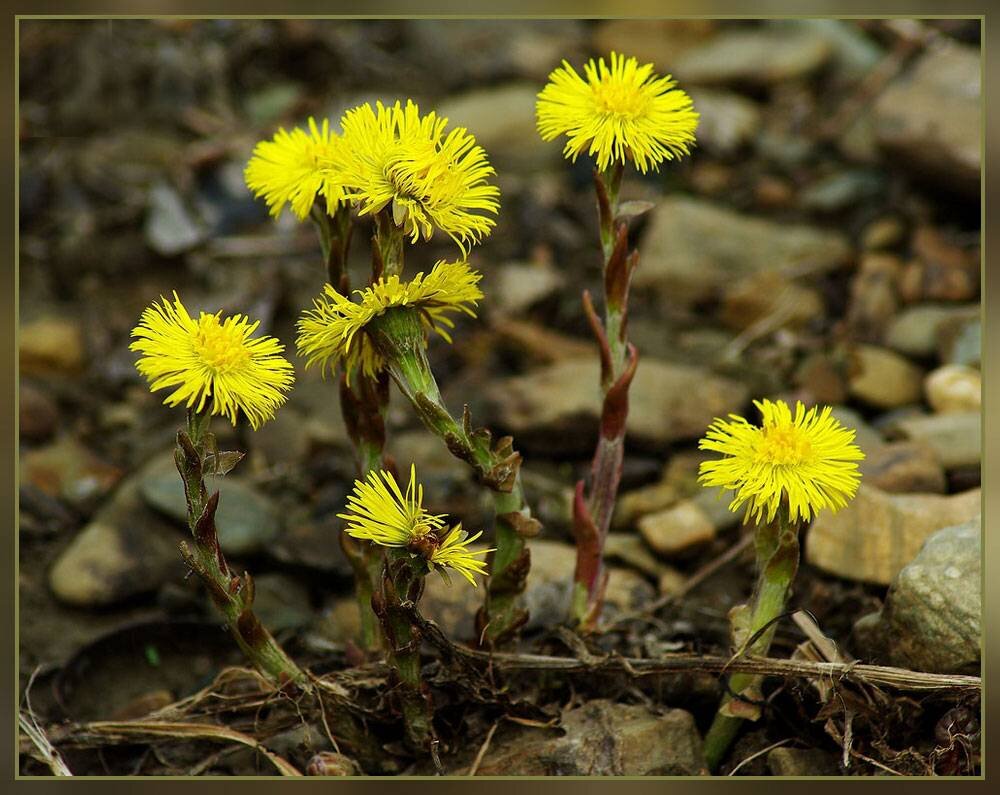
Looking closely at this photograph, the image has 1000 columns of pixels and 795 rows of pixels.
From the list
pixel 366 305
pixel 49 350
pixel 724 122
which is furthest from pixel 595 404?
pixel 49 350

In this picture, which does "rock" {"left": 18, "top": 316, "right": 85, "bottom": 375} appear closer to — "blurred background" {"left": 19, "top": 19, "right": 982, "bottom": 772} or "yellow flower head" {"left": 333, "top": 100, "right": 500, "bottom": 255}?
"blurred background" {"left": 19, "top": 19, "right": 982, "bottom": 772}

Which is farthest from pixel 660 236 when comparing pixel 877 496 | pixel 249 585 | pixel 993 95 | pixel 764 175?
pixel 249 585

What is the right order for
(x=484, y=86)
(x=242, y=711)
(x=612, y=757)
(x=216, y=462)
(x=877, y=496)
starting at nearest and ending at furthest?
(x=216, y=462) < (x=612, y=757) < (x=242, y=711) < (x=877, y=496) < (x=484, y=86)

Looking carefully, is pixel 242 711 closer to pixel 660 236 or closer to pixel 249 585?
pixel 249 585

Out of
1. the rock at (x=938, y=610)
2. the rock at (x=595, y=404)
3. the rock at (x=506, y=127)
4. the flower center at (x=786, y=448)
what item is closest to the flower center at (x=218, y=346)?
the flower center at (x=786, y=448)

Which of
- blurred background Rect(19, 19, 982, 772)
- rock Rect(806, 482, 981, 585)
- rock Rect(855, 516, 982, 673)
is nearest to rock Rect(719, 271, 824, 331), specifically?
blurred background Rect(19, 19, 982, 772)

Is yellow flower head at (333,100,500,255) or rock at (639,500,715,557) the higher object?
yellow flower head at (333,100,500,255)

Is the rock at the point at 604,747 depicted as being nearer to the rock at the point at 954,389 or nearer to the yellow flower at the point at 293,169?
the yellow flower at the point at 293,169
